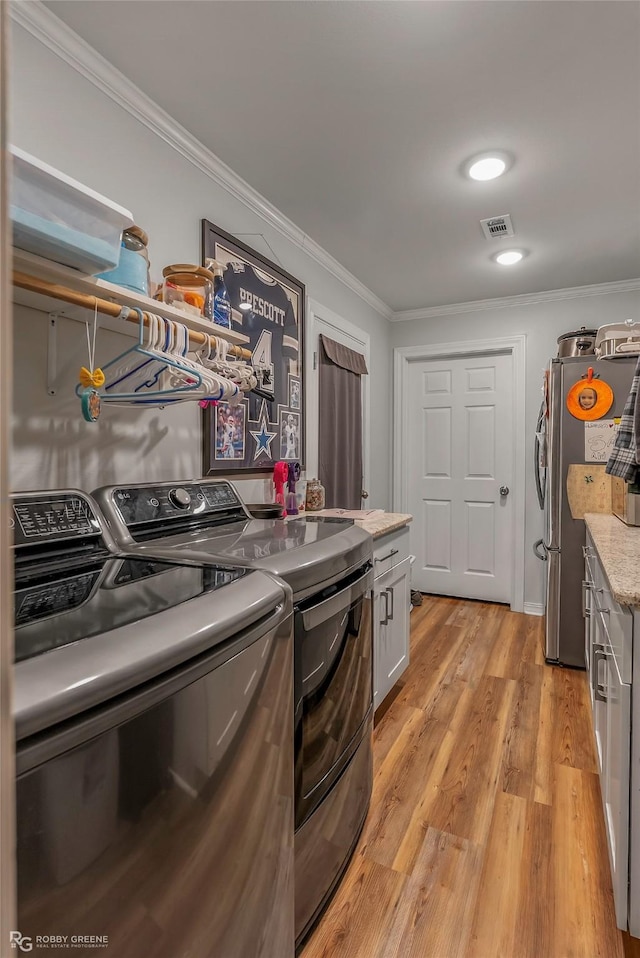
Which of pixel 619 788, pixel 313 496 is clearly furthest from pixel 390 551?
pixel 619 788

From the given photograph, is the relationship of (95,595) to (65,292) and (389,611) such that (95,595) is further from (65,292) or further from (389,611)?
(389,611)

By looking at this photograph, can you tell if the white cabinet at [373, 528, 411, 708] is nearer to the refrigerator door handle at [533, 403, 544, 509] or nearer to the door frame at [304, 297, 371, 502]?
the door frame at [304, 297, 371, 502]

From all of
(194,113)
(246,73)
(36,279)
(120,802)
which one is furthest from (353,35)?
(120,802)

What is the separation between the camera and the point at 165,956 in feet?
2.26

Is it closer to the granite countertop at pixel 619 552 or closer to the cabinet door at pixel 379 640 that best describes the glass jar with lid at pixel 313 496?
the cabinet door at pixel 379 640

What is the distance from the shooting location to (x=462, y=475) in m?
4.12

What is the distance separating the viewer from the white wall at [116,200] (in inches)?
53.0

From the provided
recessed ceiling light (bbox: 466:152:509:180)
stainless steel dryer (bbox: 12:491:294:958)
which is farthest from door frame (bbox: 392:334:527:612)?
stainless steel dryer (bbox: 12:491:294:958)

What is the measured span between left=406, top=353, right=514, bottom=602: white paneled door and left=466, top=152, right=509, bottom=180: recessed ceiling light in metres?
1.93

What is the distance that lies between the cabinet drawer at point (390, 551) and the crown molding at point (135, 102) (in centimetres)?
171

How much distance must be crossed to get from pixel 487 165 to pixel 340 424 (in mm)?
1620

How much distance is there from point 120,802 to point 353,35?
1.98 metres

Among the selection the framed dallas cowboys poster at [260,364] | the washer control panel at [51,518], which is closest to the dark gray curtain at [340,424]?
the framed dallas cowboys poster at [260,364]

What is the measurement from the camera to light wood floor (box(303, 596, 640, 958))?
1238 millimetres
